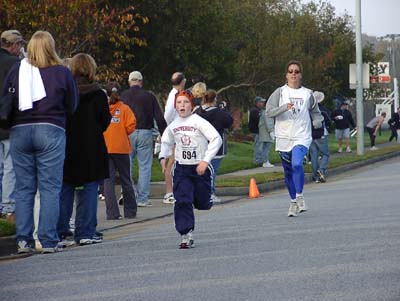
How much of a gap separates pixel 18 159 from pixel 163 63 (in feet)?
76.5

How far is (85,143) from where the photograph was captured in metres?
11.9

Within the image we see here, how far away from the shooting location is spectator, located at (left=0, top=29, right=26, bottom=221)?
473 inches

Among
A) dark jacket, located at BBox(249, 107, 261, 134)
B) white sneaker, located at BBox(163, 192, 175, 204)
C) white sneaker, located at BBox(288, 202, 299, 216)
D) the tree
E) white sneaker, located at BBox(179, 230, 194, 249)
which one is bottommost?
white sneaker, located at BBox(163, 192, 175, 204)

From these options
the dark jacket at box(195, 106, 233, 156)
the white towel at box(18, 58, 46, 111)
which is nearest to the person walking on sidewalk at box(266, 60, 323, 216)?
the dark jacket at box(195, 106, 233, 156)

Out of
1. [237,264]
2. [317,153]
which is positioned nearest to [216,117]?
[317,153]

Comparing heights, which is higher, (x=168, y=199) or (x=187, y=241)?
(x=187, y=241)

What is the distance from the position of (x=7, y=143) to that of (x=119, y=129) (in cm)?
272

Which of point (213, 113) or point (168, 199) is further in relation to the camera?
point (168, 199)

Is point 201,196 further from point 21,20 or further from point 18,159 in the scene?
point 21,20

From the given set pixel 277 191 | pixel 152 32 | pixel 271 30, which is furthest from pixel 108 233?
pixel 271 30

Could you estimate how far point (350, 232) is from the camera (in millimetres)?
11977

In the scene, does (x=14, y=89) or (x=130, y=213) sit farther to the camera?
(x=130, y=213)

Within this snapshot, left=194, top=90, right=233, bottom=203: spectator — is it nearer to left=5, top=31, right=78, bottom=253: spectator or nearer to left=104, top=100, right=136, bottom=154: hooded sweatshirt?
left=104, top=100, right=136, bottom=154: hooded sweatshirt

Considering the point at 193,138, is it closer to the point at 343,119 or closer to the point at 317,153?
the point at 317,153
